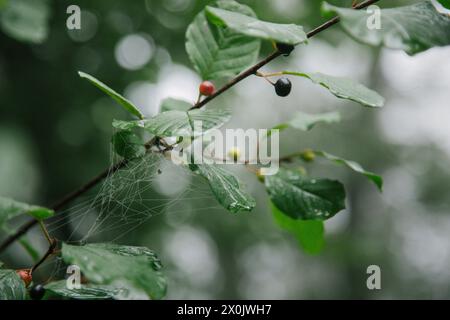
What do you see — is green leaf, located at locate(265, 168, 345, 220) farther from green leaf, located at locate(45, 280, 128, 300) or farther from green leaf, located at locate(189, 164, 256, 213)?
green leaf, located at locate(45, 280, 128, 300)

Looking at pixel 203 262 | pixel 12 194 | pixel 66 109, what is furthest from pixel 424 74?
pixel 12 194

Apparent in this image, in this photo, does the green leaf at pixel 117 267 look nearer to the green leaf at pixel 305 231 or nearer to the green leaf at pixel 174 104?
the green leaf at pixel 174 104

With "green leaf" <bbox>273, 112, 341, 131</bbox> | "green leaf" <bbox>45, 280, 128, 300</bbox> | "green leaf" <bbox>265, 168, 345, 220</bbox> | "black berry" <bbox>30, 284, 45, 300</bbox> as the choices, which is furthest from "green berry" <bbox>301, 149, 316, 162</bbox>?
"black berry" <bbox>30, 284, 45, 300</bbox>

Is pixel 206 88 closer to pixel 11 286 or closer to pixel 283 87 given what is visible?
pixel 283 87

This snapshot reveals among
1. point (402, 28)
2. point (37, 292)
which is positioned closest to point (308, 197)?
point (402, 28)

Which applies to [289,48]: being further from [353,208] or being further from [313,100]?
[353,208]

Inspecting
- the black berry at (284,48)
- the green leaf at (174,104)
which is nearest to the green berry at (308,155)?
the green leaf at (174,104)

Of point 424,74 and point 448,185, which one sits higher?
point 424,74
